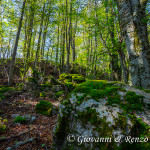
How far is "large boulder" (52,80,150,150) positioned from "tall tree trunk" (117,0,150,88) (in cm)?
94

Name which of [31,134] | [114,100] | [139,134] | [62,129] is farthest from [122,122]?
[31,134]

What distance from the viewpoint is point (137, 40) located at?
8.77 feet

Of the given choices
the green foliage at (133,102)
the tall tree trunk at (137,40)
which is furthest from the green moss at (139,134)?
the tall tree trunk at (137,40)

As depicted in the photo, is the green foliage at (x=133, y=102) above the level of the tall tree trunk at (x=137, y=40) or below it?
below

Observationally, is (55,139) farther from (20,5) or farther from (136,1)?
(20,5)

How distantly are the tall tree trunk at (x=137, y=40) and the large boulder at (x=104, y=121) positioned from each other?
0.94 meters

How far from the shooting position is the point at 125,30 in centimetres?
294

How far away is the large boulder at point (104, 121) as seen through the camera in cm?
136

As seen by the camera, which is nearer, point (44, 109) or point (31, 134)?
point (31, 134)

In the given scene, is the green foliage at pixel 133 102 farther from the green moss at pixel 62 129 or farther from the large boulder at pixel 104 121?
the green moss at pixel 62 129

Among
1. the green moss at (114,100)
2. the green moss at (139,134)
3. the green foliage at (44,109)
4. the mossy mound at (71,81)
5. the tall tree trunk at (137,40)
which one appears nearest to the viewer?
the green moss at (139,134)

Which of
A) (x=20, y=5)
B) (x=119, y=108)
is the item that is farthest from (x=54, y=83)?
(x=20, y=5)

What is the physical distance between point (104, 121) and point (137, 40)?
2.42 metres

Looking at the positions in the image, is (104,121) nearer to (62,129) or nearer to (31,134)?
(62,129)
